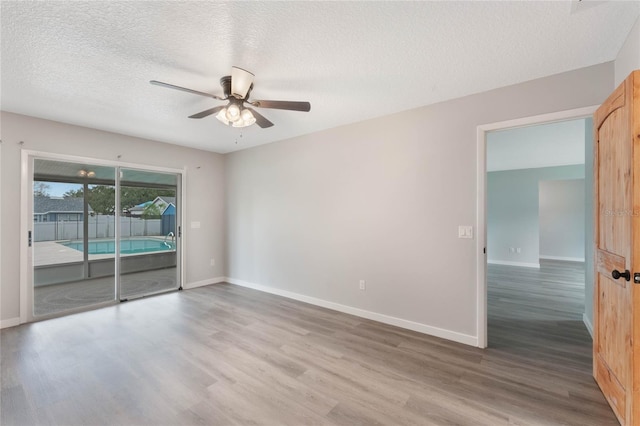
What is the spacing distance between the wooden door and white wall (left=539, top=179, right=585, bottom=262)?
7816mm

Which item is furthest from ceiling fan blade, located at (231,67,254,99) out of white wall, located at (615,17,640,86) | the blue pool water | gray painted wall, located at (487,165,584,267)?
gray painted wall, located at (487,165,584,267)

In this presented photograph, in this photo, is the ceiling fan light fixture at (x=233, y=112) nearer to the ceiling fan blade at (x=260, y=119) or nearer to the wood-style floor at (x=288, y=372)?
the ceiling fan blade at (x=260, y=119)

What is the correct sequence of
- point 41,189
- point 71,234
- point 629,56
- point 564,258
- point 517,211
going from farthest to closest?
point 564,258 < point 517,211 < point 71,234 < point 41,189 < point 629,56

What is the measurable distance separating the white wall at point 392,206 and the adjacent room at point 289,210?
0.08 ft

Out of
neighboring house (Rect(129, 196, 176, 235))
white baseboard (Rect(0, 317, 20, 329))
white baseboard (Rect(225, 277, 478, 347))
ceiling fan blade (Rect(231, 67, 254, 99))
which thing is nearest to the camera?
ceiling fan blade (Rect(231, 67, 254, 99))

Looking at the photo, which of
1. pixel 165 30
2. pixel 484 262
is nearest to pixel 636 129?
pixel 484 262

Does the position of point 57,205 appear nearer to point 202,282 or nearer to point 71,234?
point 71,234

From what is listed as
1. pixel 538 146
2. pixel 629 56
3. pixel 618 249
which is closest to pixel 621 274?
pixel 618 249

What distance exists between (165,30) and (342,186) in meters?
2.56

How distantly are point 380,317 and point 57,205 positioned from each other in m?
4.73

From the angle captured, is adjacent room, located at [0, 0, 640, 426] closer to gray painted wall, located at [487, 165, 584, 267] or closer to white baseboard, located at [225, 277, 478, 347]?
white baseboard, located at [225, 277, 478, 347]

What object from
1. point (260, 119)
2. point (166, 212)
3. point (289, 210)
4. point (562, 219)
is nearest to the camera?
point (260, 119)

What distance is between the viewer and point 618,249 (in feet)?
5.88

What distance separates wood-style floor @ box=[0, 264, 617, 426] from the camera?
1.83 m
